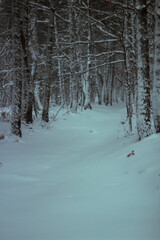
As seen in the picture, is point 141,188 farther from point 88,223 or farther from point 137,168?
point 88,223

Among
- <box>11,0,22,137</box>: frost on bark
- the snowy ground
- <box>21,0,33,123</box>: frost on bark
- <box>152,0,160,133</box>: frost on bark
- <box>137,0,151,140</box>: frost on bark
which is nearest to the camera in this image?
the snowy ground

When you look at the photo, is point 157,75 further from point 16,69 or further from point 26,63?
point 26,63

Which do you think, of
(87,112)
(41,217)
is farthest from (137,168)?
(87,112)

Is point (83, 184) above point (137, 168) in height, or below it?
below

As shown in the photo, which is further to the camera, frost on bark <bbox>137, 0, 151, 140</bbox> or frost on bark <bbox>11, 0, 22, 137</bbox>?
frost on bark <bbox>11, 0, 22, 137</bbox>

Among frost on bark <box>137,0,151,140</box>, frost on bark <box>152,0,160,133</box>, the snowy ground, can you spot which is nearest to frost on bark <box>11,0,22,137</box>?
the snowy ground

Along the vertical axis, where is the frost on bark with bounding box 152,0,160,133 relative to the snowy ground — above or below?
above

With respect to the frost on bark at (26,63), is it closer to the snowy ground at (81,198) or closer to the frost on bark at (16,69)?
the frost on bark at (16,69)

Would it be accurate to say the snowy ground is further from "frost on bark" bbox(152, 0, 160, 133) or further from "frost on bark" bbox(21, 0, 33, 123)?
"frost on bark" bbox(21, 0, 33, 123)

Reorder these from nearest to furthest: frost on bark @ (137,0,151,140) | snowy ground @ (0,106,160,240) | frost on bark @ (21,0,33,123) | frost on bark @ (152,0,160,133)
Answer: snowy ground @ (0,106,160,240) < frost on bark @ (152,0,160,133) < frost on bark @ (137,0,151,140) < frost on bark @ (21,0,33,123)

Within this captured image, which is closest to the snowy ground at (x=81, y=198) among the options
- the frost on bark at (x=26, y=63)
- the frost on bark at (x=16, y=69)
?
the frost on bark at (x=16, y=69)

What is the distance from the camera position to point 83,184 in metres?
3.13

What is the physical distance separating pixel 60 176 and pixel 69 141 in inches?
170

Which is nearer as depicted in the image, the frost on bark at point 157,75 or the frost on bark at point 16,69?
→ the frost on bark at point 157,75
